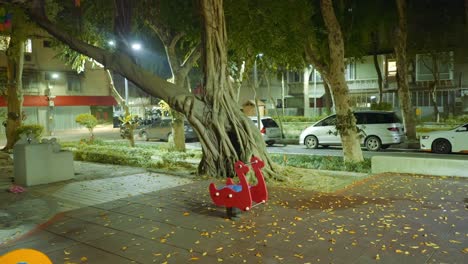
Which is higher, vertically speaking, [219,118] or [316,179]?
[219,118]

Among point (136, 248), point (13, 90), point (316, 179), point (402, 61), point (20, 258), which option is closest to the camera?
point (20, 258)

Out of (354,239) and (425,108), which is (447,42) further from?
(354,239)

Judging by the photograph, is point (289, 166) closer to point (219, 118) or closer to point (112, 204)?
point (219, 118)

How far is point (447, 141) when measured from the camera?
54.1ft

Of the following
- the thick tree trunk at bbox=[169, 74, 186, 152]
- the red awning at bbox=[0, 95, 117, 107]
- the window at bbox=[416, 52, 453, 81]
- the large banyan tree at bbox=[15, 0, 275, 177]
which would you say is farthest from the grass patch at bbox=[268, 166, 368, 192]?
the red awning at bbox=[0, 95, 117, 107]

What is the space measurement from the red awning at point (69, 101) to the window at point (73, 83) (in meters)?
0.86

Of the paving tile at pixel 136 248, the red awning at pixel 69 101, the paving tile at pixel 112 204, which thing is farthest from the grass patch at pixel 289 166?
the red awning at pixel 69 101

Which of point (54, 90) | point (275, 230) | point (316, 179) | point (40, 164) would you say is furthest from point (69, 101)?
point (275, 230)

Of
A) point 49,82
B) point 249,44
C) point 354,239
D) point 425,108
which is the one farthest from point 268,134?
point 49,82

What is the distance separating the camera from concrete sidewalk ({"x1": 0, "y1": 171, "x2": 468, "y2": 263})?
514cm

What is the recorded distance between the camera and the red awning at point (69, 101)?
38.6 m

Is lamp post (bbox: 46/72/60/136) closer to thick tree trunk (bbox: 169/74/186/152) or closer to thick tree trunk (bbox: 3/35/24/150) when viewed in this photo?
thick tree trunk (bbox: 3/35/24/150)

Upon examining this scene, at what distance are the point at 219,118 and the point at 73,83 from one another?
36385mm

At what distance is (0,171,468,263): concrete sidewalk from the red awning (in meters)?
33.5
